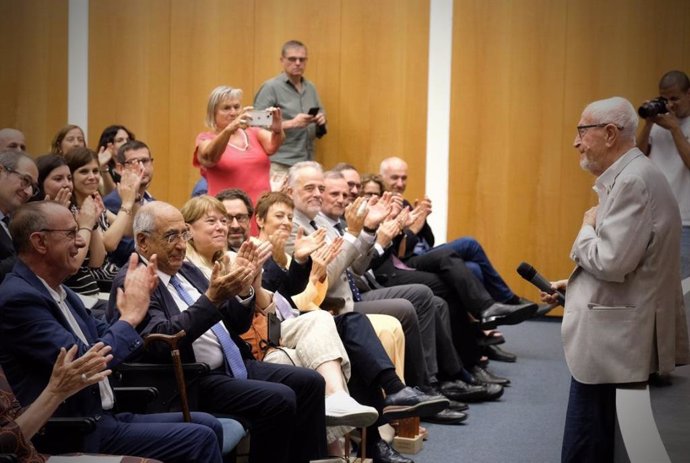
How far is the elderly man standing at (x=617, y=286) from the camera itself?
360cm

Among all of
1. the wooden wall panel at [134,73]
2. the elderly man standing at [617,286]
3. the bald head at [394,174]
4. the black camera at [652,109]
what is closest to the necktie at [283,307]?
the elderly man standing at [617,286]

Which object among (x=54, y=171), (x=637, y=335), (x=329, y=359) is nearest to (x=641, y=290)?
(x=637, y=335)

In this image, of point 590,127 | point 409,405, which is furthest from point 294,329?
point 590,127

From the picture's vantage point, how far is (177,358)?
3.53m

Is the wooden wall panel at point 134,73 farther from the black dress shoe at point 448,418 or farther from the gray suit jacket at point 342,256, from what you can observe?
the black dress shoe at point 448,418

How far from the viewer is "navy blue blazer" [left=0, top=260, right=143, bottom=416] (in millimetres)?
3088

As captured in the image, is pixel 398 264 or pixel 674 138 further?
pixel 674 138

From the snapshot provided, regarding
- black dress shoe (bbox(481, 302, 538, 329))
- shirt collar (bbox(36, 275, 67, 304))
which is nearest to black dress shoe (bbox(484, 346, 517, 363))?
black dress shoe (bbox(481, 302, 538, 329))

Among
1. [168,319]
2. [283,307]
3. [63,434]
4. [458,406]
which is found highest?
[168,319]

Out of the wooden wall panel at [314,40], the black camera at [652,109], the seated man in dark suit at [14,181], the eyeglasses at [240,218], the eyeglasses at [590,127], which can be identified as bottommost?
the eyeglasses at [240,218]

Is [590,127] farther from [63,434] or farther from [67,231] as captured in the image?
[63,434]

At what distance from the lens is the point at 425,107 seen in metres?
8.38

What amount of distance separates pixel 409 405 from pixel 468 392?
1.38 m

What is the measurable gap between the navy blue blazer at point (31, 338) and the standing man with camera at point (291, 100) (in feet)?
15.6
